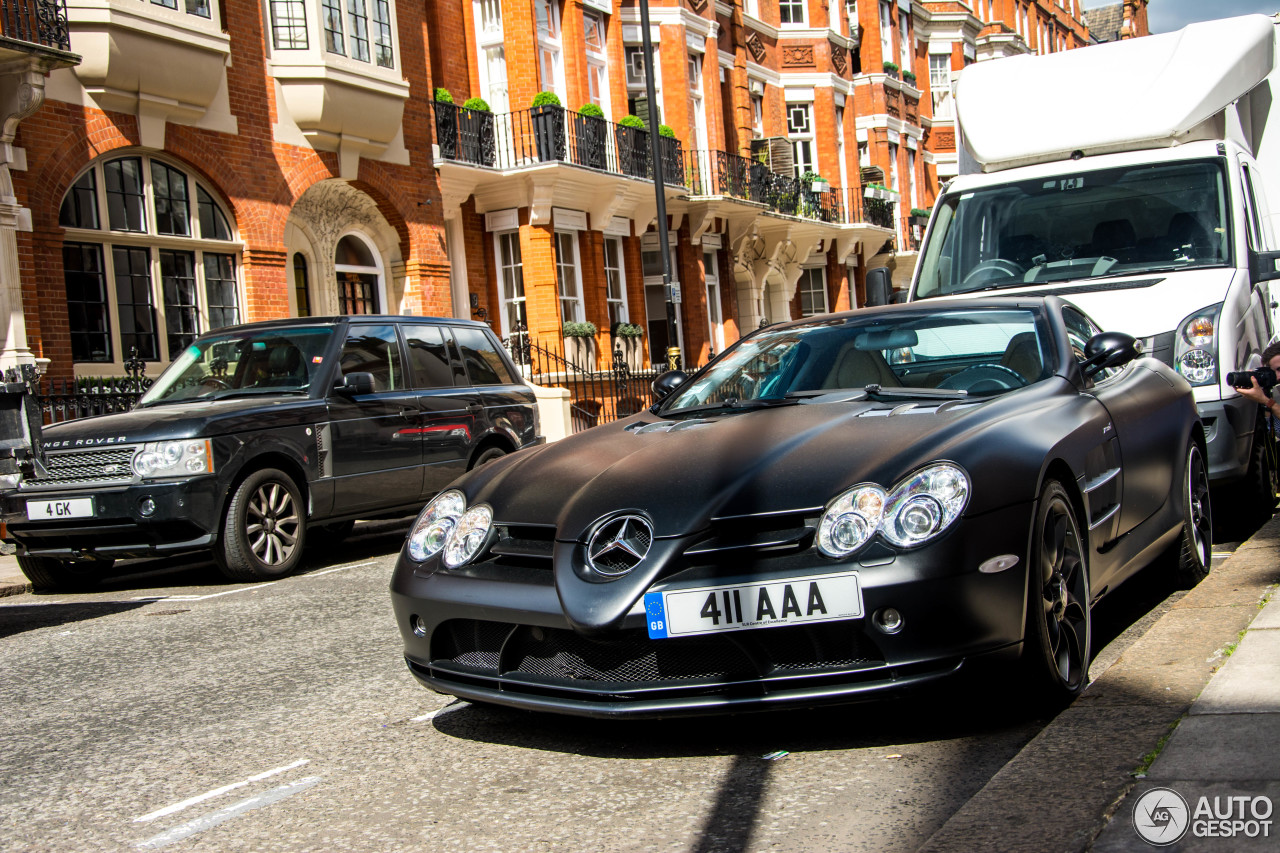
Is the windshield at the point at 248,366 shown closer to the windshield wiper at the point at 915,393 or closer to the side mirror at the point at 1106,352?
the windshield wiper at the point at 915,393

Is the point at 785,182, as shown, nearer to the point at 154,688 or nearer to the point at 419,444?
the point at 419,444

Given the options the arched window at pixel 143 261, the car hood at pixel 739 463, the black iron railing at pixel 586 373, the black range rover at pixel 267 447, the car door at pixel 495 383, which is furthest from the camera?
the black iron railing at pixel 586 373

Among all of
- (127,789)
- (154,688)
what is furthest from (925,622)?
(154,688)

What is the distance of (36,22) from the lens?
15.0 metres

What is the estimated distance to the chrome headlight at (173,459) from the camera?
886 centimetres

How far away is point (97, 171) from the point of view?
16.5 meters

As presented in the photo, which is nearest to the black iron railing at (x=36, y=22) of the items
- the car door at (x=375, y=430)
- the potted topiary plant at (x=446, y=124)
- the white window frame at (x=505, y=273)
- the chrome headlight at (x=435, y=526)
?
the car door at (x=375, y=430)

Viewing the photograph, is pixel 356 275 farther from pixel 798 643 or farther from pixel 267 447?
pixel 798 643

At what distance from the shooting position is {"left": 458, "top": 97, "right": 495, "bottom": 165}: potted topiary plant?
76.2 feet

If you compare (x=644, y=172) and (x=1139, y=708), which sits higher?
(x=644, y=172)

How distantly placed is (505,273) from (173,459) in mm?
16089

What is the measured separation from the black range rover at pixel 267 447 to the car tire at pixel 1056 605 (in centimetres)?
619

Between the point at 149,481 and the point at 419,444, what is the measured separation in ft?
7.87

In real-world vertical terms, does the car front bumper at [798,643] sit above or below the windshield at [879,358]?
below
